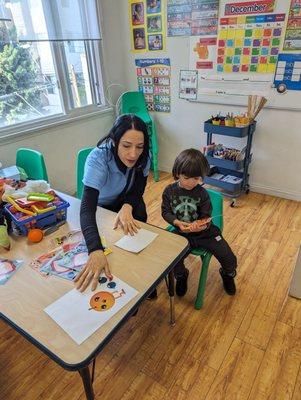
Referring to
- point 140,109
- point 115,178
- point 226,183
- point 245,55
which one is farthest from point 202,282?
point 140,109

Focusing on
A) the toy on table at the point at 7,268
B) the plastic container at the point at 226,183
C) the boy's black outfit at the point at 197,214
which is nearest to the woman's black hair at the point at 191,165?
the boy's black outfit at the point at 197,214

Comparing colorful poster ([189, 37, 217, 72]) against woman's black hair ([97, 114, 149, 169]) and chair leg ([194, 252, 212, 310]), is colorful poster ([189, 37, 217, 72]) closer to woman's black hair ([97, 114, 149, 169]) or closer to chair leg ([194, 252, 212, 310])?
woman's black hair ([97, 114, 149, 169])

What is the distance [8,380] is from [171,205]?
118 centimetres

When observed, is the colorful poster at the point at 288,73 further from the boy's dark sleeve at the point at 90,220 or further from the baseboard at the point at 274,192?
the boy's dark sleeve at the point at 90,220

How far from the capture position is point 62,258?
1099 millimetres

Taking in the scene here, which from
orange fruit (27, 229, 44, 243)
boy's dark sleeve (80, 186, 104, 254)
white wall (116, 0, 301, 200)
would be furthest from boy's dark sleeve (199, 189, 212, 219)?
white wall (116, 0, 301, 200)

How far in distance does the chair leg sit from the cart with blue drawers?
4.23ft

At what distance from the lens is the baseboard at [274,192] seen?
277cm

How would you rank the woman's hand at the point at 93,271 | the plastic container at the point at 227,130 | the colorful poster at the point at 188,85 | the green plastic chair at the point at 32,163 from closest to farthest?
the woman's hand at the point at 93,271, the green plastic chair at the point at 32,163, the plastic container at the point at 227,130, the colorful poster at the point at 188,85

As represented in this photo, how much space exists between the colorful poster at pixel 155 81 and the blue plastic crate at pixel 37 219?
2.22 m

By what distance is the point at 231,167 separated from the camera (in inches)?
105

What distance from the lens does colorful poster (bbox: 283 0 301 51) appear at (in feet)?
7.10

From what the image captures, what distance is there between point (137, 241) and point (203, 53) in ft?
7.37

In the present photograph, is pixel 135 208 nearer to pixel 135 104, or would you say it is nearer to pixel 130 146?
pixel 130 146
